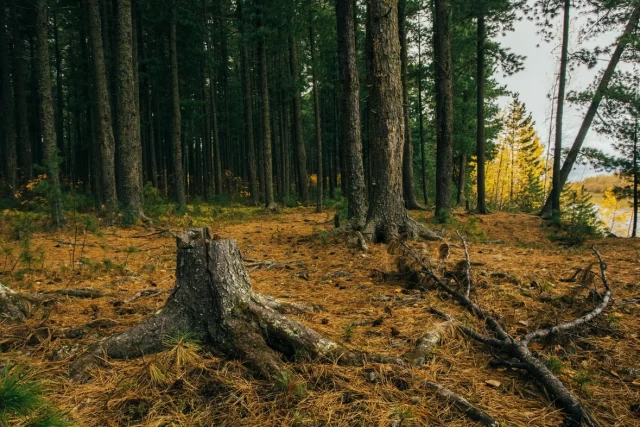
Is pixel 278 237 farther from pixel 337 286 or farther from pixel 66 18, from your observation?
pixel 66 18

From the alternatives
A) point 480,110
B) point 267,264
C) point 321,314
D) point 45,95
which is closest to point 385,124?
point 267,264

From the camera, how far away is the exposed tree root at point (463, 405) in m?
1.91

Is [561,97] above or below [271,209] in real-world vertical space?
above

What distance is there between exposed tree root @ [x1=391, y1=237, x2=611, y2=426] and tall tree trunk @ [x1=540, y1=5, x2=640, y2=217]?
12212 mm

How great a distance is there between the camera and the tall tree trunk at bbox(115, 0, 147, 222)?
30.7 ft

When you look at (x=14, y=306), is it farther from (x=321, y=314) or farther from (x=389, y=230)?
(x=389, y=230)

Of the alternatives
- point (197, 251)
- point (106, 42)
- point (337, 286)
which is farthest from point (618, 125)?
point (106, 42)

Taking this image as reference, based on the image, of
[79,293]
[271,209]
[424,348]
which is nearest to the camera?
[424,348]

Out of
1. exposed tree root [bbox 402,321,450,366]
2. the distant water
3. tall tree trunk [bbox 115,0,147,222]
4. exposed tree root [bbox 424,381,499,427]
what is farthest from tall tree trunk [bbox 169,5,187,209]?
the distant water

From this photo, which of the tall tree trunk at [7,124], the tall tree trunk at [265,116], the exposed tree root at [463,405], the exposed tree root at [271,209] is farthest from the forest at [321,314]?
the tall tree trunk at [7,124]

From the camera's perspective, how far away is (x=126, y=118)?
9.64m

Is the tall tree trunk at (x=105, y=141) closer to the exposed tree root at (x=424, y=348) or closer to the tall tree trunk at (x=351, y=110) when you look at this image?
the tall tree trunk at (x=351, y=110)

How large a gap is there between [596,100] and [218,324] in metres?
15.1

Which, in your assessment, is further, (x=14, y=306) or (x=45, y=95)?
(x=45, y=95)
